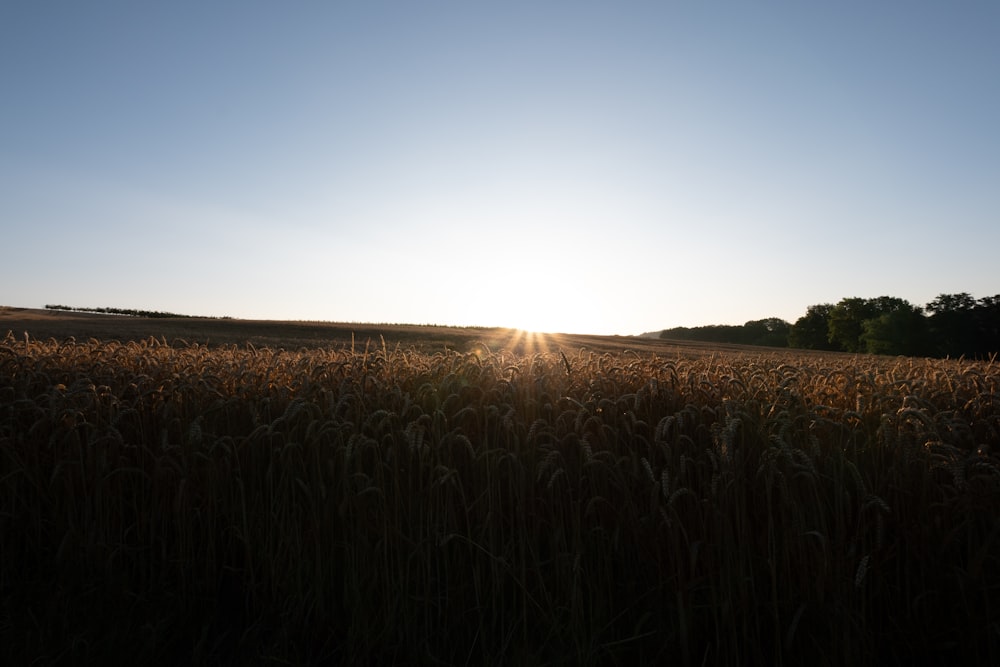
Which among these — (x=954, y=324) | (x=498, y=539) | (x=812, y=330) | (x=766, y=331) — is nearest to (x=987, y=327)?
(x=954, y=324)

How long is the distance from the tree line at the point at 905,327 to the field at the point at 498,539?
160 ft

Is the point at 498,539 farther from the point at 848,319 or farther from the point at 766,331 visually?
the point at 766,331

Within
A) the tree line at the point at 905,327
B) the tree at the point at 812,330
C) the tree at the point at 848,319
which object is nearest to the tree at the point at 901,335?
the tree line at the point at 905,327

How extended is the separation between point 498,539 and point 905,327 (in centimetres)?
7584

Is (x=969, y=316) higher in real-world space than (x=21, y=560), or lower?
higher

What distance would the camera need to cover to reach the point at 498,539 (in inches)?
132

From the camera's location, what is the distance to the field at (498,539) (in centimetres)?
285

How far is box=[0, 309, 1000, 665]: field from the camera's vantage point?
285cm

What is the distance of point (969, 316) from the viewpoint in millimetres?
58938

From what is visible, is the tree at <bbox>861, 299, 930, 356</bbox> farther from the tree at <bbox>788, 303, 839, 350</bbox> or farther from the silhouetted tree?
the tree at <bbox>788, 303, 839, 350</bbox>

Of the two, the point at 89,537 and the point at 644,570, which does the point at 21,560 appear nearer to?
the point at 89,537

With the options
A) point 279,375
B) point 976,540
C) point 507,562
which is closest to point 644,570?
point 507,562

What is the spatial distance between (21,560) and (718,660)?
4.37m

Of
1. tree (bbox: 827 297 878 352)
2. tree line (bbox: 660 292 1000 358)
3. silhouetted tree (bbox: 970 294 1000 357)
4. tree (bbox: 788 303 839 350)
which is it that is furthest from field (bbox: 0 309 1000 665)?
tree (bbox: 788 303 839 350)
